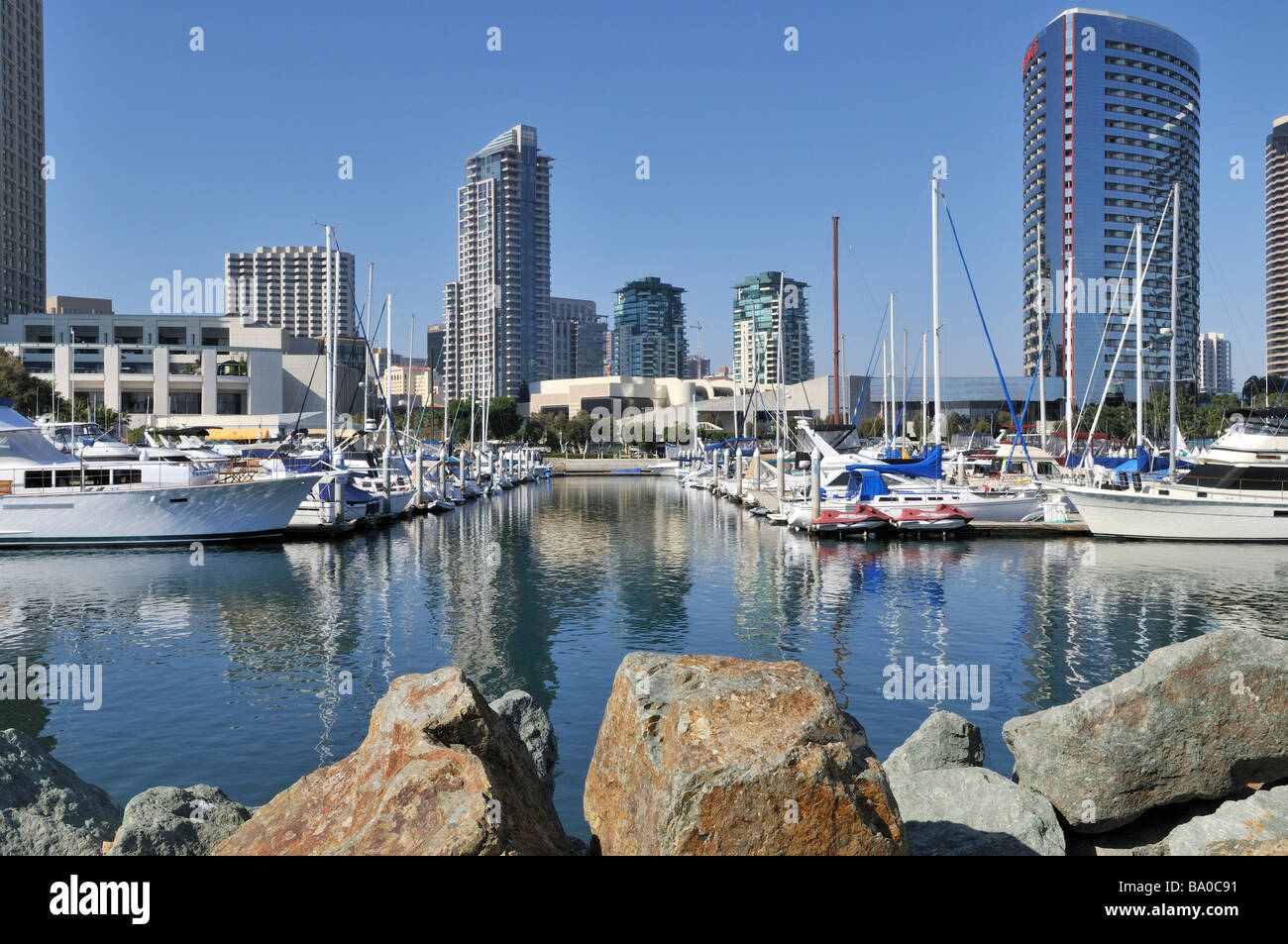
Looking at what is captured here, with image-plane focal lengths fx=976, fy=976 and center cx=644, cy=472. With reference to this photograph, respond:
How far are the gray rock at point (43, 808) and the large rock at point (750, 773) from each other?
442cm

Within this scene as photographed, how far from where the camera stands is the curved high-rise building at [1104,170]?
15225 cm

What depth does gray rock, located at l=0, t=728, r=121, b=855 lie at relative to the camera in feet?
24.2

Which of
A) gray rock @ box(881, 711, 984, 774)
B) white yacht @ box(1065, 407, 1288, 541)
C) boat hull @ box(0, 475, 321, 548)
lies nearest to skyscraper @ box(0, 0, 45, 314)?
boat hull @ box(0, 475, 321, 548)

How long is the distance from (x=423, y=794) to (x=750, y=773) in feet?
5.91

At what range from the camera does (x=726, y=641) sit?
22.2 metres

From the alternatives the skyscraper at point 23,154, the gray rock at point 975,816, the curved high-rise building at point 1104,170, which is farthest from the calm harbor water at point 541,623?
the skyscraper at point 23,154

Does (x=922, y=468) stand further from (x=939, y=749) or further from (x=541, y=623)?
(x=939, y=749)

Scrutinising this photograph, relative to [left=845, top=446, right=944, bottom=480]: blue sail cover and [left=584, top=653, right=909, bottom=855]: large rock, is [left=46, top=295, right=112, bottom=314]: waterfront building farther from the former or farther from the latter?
[left=584, top=653, right=909, bottom=855]: large rock

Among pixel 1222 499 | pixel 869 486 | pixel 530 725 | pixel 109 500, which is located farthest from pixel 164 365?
pixel 530 725

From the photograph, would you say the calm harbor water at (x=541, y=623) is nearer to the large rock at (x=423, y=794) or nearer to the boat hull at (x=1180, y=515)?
the boat hull at (x=1180, y=515)

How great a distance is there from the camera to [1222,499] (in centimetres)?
4069

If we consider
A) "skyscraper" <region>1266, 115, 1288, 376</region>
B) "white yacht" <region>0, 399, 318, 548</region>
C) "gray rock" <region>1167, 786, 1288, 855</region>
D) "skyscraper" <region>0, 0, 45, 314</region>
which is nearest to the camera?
"gray rock" <region>1167, 786, 1288, 855</region>

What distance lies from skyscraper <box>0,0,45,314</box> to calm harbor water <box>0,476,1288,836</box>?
470 ft
